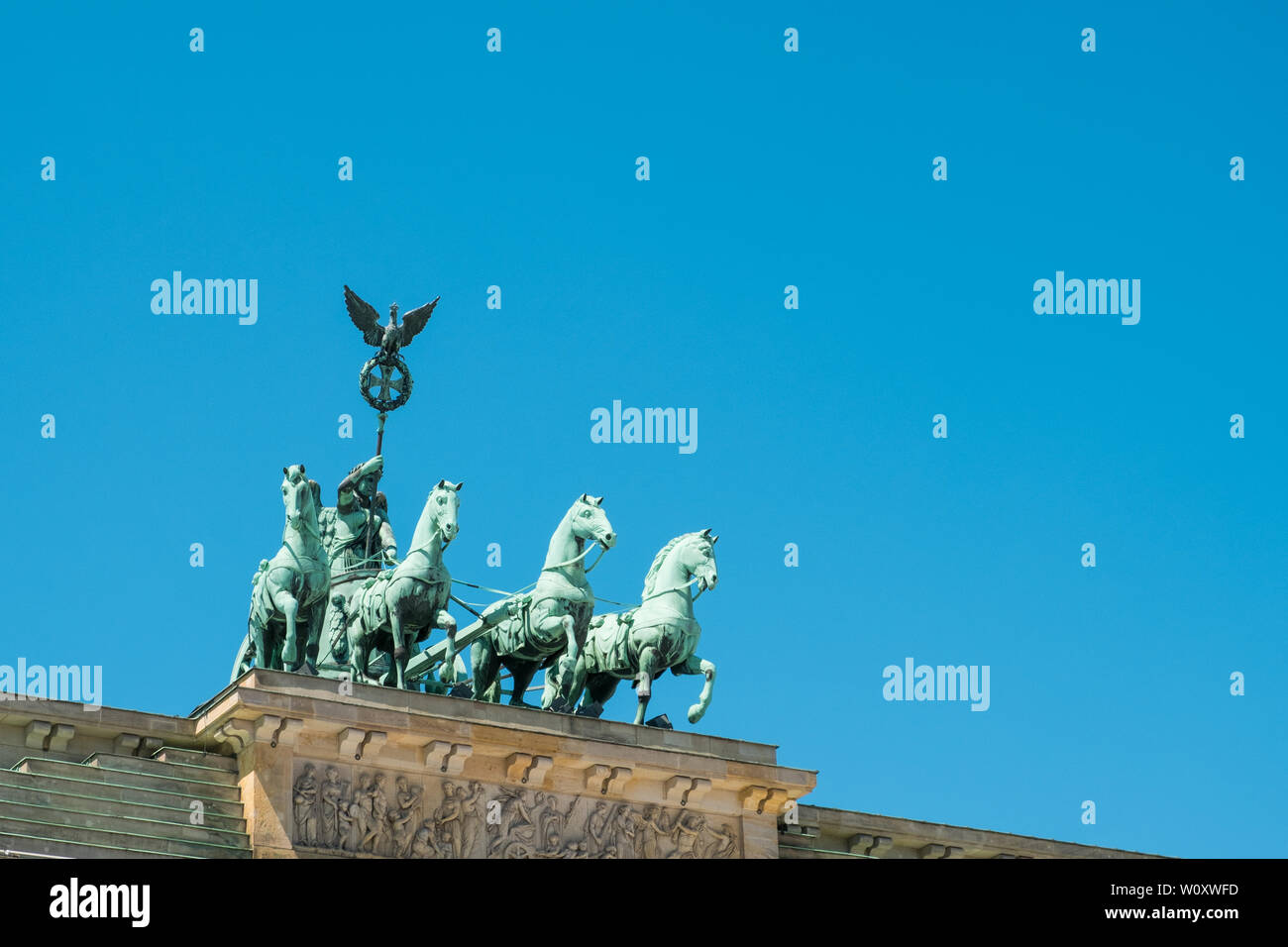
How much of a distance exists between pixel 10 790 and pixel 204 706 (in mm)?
2808

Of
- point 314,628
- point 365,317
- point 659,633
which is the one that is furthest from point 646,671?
point 365,317

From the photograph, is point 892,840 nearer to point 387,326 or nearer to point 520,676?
point 520,676

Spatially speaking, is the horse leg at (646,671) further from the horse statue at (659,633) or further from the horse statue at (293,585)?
the horse statue at (293,585)

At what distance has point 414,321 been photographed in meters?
34.6

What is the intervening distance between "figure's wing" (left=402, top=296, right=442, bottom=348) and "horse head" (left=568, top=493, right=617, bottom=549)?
520cm

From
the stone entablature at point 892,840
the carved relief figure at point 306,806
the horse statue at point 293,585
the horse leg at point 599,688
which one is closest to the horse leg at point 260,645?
the horse statue at point 293,585

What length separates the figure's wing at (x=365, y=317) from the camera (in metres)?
34.4

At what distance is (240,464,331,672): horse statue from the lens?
28547 mm

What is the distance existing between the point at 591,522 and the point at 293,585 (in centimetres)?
413

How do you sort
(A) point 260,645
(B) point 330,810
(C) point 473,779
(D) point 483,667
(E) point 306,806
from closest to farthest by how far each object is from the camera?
1. (E) point 306,806
2. (B) point 330,810
3. (C) point 473,779
4. (A) point 260,645
5. (D) point 483,667

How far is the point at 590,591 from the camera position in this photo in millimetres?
30562

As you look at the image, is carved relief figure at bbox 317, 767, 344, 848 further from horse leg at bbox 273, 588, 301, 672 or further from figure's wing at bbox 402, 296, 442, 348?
figure's wing at bbox 402, 296, 442, 348
